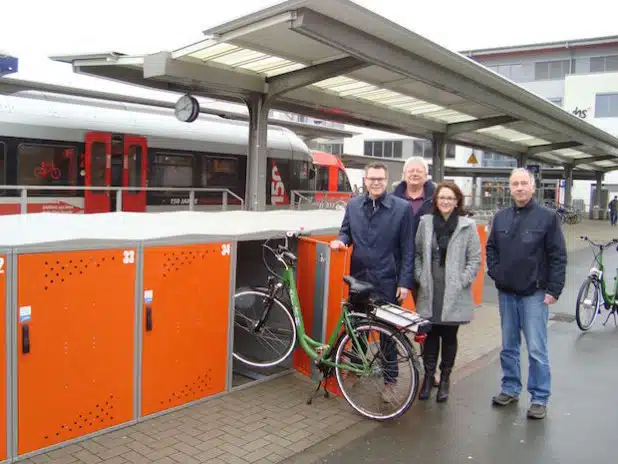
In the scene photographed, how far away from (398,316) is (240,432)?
142 centimetres

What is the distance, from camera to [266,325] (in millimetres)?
5387

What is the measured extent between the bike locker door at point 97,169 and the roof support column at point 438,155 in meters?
9.05

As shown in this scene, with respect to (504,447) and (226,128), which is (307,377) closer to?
(504,447)

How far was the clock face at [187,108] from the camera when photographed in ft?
37.9

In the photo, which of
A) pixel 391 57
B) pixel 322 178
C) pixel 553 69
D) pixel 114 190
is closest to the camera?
pixel 391 57

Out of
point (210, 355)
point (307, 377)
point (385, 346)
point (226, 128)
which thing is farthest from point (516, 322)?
point (226, 128)

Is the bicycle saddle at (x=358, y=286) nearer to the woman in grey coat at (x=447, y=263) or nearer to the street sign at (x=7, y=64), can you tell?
the woman in grey coat at (x=447, y=263)

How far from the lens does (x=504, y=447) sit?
13.2ft

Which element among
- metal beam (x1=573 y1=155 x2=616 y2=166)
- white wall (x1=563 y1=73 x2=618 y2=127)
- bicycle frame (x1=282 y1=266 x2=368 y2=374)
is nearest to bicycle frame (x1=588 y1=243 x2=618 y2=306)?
bicycle frame (x1=282 y1=266 x2=368 y2=374)

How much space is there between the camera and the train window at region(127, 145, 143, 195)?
1348 centimetres

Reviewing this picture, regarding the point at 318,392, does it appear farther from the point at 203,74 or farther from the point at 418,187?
the point at 203,74

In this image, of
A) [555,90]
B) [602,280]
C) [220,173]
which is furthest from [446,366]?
[555,90]

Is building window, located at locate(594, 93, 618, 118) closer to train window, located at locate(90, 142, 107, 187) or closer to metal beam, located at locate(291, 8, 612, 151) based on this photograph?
metal beam, located at locate(291, 8, 612, 151)

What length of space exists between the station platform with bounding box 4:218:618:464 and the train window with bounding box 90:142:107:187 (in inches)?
363
